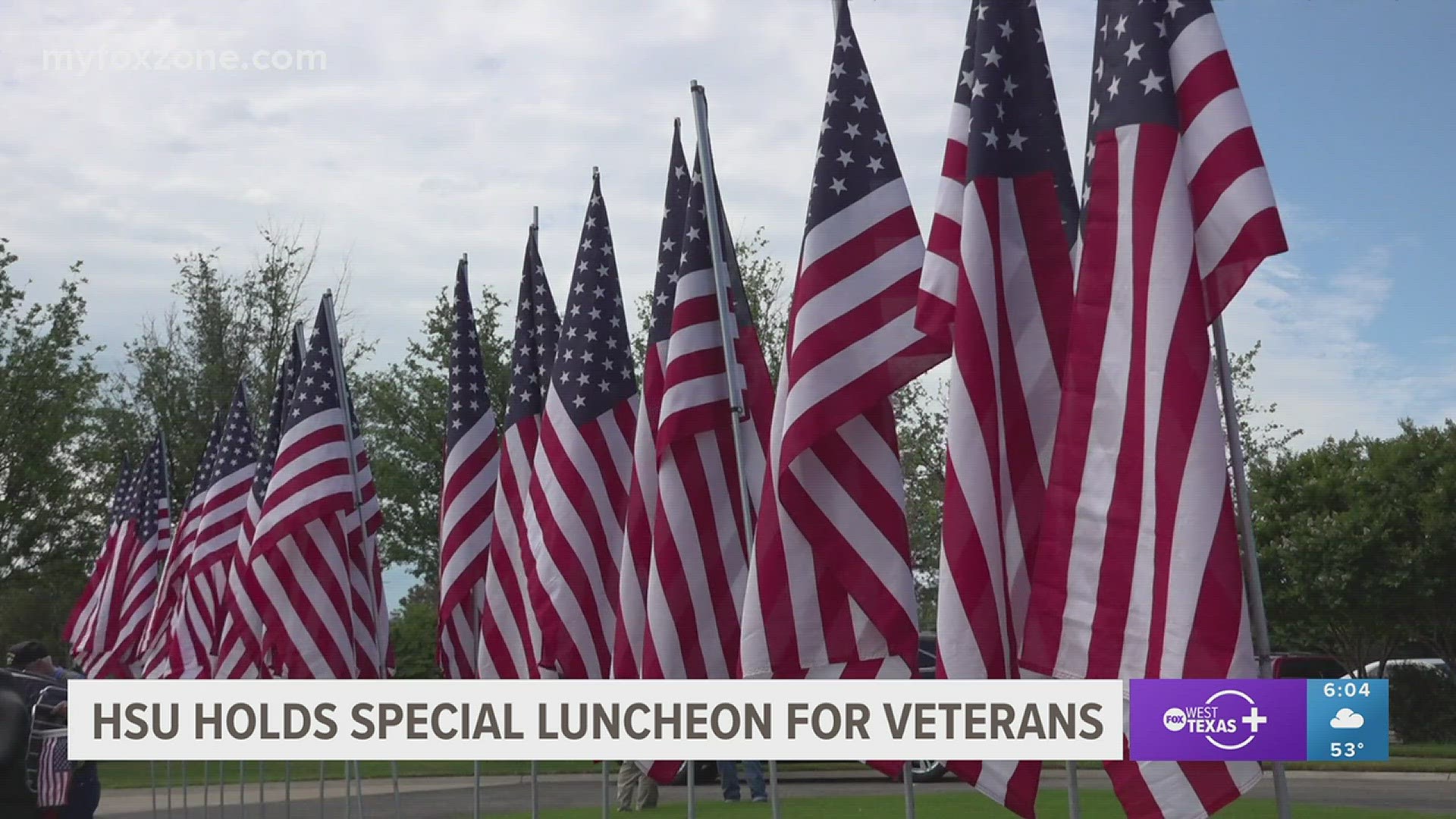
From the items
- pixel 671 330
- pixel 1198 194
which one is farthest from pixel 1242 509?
pixel 671 330

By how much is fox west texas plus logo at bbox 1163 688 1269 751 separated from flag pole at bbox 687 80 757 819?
4.09 m

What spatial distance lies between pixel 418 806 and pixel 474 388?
28.1 feet

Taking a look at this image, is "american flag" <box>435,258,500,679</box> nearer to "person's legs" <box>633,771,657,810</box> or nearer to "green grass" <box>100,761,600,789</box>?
"person's legs" <box>633,771,657,810</box>

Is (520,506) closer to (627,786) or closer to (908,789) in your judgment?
(627,786)

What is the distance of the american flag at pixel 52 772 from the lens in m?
11.3

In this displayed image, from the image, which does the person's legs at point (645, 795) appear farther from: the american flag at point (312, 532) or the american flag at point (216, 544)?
the american flag at point (216, 544)

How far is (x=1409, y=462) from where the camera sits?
120 ft

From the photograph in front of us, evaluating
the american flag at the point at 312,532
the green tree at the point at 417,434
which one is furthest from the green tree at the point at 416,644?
the american flag at the point at 312,532

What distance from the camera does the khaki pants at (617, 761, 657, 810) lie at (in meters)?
18.0

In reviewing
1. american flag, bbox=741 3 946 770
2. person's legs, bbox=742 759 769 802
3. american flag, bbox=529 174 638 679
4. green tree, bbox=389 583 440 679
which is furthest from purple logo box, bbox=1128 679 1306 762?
green tree, bbox=389 583 440 679

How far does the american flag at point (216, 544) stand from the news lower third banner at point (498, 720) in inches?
368

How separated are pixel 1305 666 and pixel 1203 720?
2248 centimetres

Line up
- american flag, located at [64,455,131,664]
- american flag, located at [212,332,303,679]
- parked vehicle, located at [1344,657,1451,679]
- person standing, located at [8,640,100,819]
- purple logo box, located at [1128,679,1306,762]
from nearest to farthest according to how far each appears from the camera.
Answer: purple logo box, located at [1128,679,1306,762]
person standing, located at [8,640,100,819]
american flag, located at [212,332,303,679]
american flag, located at [64,455,131,664]
parked vehicle, located at [1344,657,1451,679]

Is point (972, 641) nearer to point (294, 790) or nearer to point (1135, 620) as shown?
point (1135, 620)
